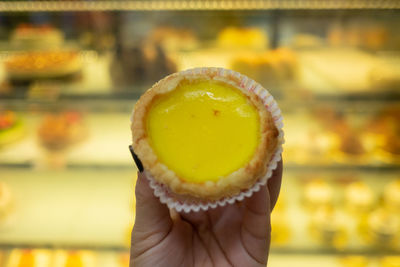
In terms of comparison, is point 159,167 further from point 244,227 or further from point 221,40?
point 221,40

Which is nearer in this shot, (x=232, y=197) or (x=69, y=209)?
(x=232, y=197)

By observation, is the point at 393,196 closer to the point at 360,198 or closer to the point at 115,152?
the point at 360,198

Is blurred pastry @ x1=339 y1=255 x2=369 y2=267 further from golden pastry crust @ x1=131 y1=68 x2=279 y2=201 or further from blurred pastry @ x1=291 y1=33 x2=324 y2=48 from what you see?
golden pastry crust @ x1=131 y1=68 x2=279 y2=201

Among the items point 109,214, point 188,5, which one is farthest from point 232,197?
point 109,214

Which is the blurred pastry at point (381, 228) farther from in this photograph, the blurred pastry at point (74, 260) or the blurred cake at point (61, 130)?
the blurred cake at point (61, 130)

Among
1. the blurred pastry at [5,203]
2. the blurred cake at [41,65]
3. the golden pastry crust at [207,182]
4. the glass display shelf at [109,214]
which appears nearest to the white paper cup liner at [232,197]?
the golden pastry crust at [207,182]

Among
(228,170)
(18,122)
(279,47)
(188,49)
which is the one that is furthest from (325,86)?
(18,122)

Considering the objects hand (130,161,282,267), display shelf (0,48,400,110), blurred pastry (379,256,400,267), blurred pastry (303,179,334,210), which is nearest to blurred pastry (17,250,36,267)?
display shelf (0,48,400,110)
